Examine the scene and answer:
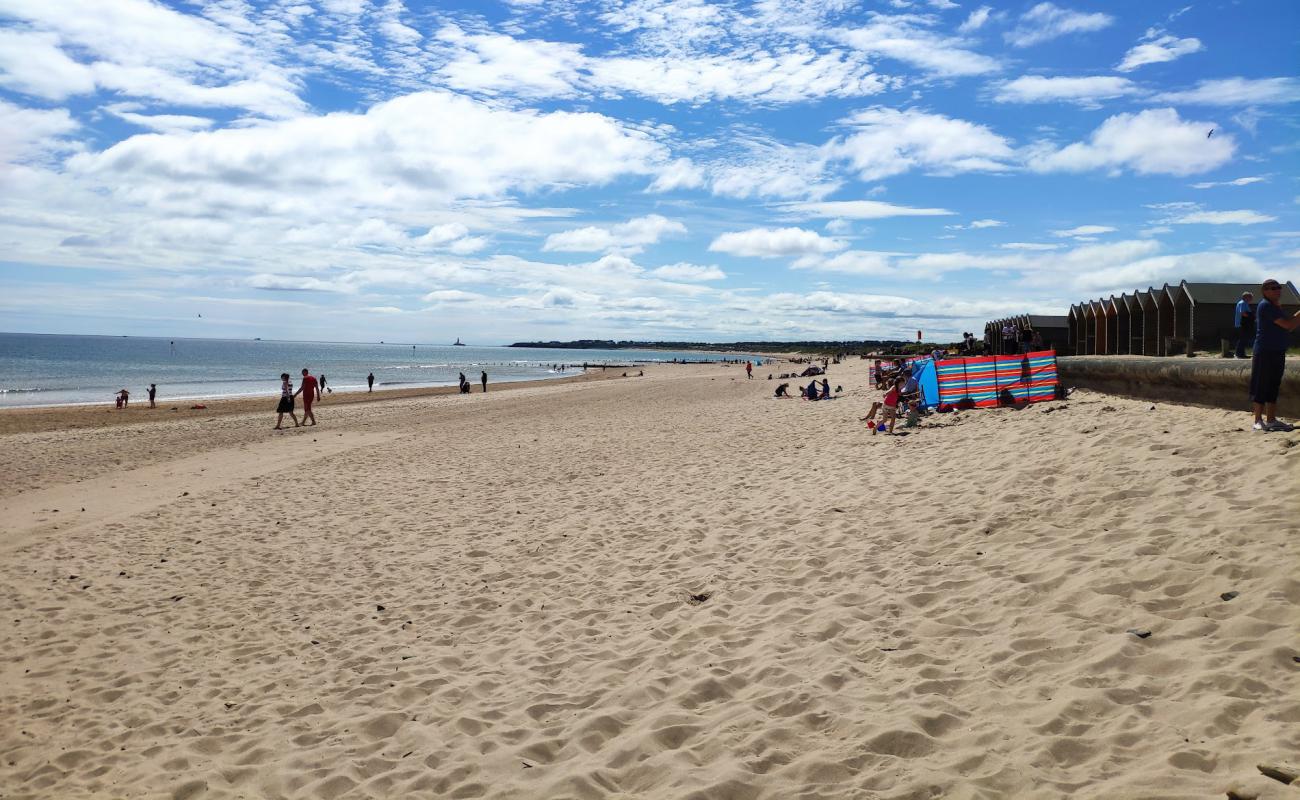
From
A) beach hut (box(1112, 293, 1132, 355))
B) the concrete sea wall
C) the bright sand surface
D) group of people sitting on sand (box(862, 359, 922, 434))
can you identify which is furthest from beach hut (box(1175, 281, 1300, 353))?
the bright sand surface

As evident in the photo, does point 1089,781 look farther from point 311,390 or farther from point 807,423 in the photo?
point 311,390

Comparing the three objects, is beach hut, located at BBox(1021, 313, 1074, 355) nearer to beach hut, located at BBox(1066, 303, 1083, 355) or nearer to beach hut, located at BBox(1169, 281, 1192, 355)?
beach hut, located at BBox(1066, 303, 1083, 355)

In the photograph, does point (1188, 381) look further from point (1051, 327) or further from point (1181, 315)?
point (1051, 327)

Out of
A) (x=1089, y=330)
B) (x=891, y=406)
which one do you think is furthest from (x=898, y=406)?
(x=1089, y=330)

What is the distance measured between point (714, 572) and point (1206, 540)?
395cm

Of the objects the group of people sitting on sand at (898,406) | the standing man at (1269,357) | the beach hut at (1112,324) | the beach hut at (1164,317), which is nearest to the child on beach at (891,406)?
the group of people sitting on sand at (898,406)

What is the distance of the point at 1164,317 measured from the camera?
26.5 metres

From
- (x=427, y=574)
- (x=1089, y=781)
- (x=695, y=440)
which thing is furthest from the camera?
(x=695, y=440)

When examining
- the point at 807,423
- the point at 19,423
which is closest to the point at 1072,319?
the point at 807,423

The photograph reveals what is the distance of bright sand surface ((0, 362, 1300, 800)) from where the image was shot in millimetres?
3934

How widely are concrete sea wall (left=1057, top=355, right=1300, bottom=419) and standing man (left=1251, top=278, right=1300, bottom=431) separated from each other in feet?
1.23

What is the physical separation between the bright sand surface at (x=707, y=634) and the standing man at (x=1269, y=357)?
322mm

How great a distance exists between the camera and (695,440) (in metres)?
17.4

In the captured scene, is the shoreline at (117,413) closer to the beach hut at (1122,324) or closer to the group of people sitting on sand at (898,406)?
the group of people sitting on sand at (898,406)
